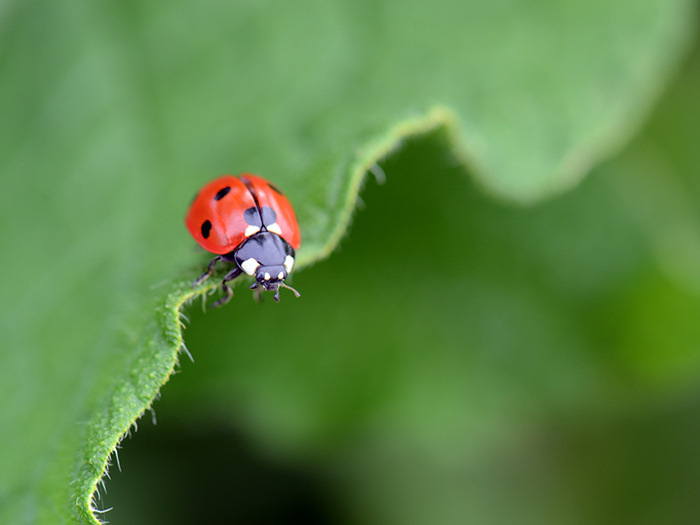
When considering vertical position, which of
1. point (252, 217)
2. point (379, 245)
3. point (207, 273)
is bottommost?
point (207, 273)

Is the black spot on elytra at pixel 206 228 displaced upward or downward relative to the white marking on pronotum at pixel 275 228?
upward

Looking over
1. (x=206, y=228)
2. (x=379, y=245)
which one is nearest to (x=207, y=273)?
(x=206, y=228)

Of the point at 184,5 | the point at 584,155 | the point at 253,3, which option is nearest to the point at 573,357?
the point at 584,155

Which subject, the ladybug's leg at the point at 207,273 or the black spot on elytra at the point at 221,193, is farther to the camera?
the black spot on elytra at the point at 221,193

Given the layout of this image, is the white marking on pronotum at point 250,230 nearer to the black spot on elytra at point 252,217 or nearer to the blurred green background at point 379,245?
the black spot on elytra at point 252,217

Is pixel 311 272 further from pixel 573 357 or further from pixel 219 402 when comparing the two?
pixel 573 357

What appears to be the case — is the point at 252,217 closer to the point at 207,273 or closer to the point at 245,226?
the point at 245,226

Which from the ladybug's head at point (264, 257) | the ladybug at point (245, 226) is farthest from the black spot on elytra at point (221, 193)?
the ladybug's head at point (264, 257)
